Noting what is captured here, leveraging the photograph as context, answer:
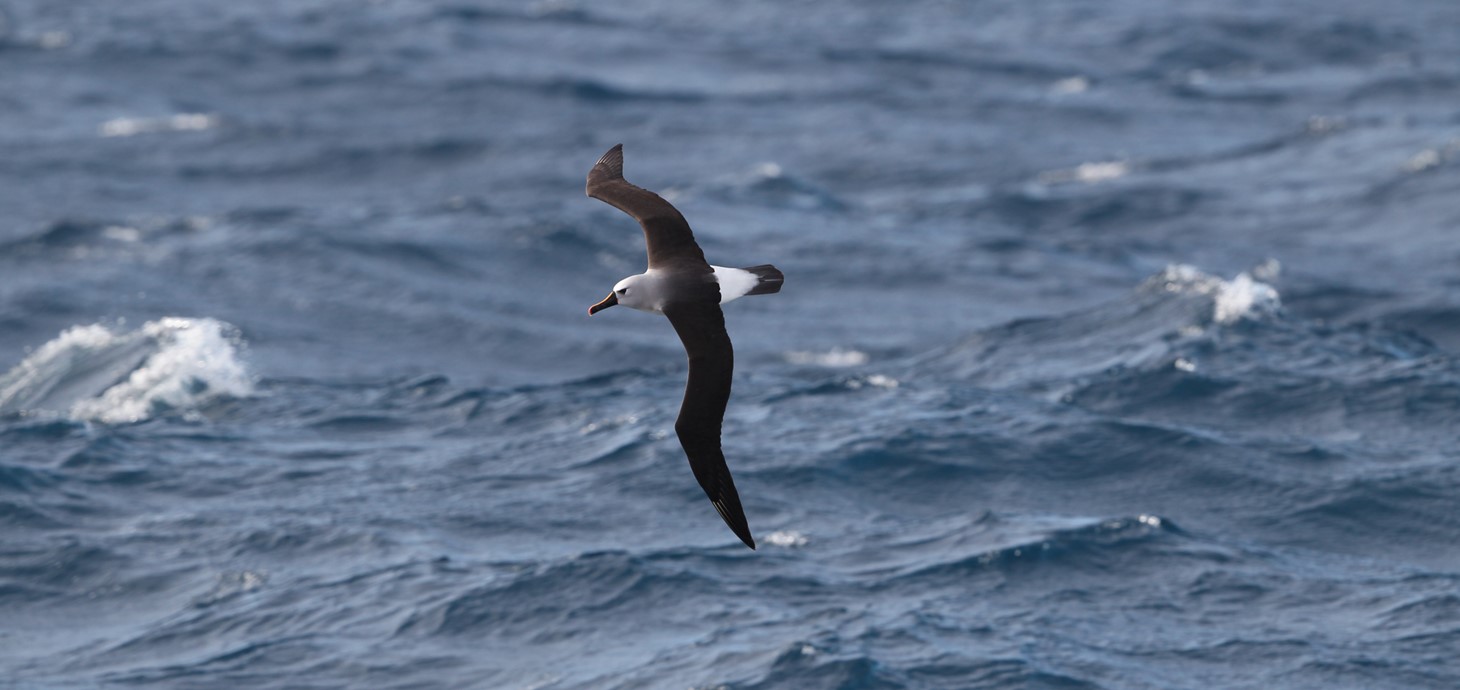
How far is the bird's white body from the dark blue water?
5786mm

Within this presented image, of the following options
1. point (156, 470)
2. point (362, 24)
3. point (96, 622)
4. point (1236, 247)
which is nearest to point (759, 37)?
point (362, 24)

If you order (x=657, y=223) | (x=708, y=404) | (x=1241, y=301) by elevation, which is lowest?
(x=1241, y=301)

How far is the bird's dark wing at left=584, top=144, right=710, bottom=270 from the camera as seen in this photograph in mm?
16859

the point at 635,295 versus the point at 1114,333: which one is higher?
the point at 635,295

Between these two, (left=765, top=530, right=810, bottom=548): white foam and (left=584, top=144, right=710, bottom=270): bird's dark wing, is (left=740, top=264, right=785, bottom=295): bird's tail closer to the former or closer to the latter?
(left=584, top=144, right=710, bottom=270): bird's dark wing

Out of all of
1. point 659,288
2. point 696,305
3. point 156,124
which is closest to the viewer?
point 696,305

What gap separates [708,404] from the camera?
607 inches

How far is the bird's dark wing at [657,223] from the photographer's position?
55.3 ft

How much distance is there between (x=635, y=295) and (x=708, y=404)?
1223mm

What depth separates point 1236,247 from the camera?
42781 millimetres

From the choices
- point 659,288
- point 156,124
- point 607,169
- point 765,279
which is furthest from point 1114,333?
point 156,124

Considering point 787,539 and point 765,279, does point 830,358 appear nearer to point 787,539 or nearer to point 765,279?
point 787,539

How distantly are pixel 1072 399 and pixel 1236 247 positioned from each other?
48.7ft

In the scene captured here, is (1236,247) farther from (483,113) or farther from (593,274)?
(483,113)
